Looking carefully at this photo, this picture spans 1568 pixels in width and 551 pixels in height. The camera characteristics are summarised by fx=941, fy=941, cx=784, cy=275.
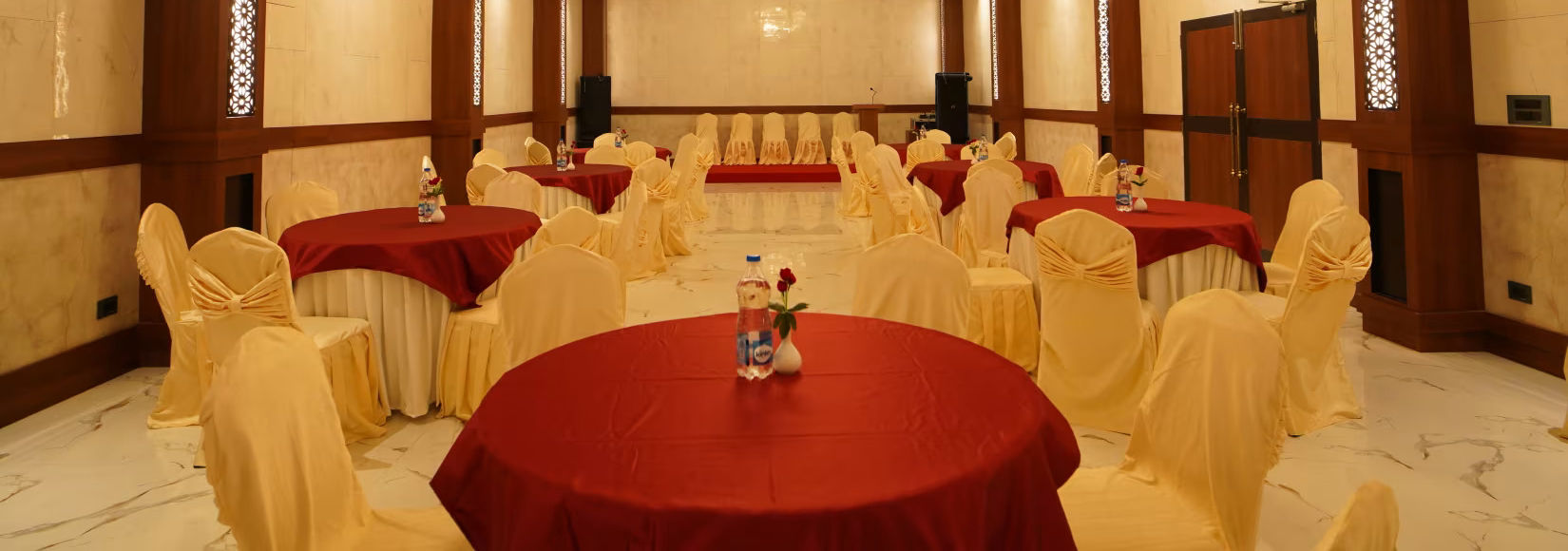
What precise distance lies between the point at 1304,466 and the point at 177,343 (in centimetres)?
428

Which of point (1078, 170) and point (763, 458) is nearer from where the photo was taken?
point (763, 458)

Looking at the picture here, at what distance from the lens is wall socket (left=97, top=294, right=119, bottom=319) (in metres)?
4.52

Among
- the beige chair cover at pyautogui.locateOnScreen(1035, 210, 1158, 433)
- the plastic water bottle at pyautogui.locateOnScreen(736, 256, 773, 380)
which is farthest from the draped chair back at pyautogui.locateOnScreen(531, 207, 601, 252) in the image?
the plastic water bottle at pyautogui.locateOnScreen(736, 256, 773, 380)

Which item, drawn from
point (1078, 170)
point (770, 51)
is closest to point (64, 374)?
point (1078, 170)

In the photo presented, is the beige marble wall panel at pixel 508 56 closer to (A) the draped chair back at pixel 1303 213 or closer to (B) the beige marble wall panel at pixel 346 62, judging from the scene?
(B) the beige marble wall panel at pixel 346 62

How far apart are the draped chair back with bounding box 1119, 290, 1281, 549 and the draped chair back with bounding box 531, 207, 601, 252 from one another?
2550mm

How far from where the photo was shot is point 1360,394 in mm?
4012

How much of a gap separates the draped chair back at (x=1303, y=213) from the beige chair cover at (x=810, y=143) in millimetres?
11431

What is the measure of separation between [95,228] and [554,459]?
13.7 ft

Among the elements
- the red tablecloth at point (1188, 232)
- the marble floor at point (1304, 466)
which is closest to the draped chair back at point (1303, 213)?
the red tablecloth at point (1188, 232)

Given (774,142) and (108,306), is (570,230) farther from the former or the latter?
(774,142)

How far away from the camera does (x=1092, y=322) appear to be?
3566 mm

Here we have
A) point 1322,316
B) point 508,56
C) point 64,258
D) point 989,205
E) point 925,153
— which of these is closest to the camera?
point 1322,316

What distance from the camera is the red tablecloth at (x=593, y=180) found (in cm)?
689
